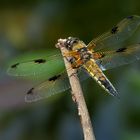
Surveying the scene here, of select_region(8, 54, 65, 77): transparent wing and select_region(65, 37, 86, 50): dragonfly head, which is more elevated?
select_region(8, 54, 65, 77): transparent wing

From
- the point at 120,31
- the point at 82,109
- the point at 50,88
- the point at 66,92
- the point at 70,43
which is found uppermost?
the point at 66,92

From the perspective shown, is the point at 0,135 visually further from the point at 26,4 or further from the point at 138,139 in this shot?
the point at 138,139

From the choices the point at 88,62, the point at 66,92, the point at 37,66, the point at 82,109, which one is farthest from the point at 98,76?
the point at 66,92

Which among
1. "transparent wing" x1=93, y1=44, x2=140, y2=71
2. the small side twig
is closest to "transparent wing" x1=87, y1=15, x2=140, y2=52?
"transparent wing" x1=93, y1=44, x2=140, y2=71

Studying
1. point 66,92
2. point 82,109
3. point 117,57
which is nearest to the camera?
point 82,109

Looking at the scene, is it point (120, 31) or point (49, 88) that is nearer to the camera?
point (49, 88)

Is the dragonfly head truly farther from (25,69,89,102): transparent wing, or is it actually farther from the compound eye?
(25,69,89,102): transparent wing

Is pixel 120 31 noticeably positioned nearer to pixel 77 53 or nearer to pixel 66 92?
pixel 77 53

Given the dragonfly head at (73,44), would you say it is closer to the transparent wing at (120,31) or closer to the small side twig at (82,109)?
the transparent wing at (120,31)

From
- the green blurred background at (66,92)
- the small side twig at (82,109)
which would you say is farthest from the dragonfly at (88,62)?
the green blurred background at (66,92)
